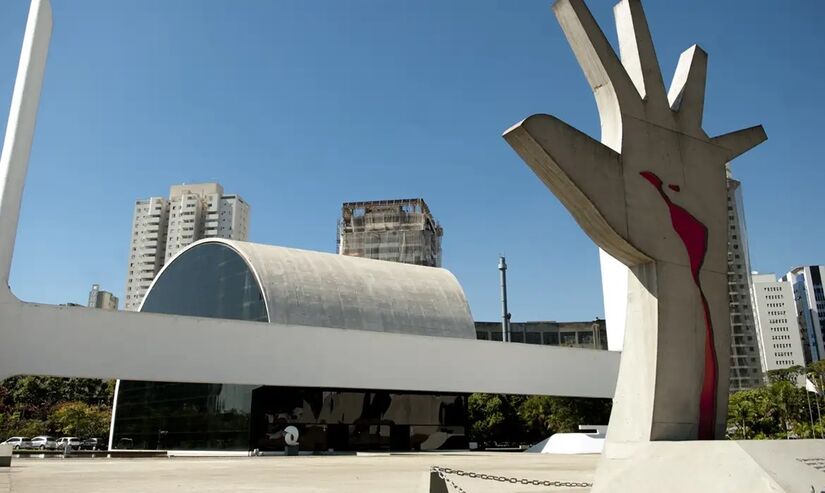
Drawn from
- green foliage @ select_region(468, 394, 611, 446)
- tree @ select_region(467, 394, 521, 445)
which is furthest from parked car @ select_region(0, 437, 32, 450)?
tree @ select_region(467, 394, 521, 445)

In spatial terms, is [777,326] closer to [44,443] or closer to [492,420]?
[492,420]

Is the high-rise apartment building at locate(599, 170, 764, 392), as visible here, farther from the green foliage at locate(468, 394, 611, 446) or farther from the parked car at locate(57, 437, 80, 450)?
the parked car at locate(57, 437, 80, 450)

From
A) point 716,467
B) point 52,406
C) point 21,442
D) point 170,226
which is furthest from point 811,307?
point 716,467

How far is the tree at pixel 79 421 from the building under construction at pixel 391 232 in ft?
98.4

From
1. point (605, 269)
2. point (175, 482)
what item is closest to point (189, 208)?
point (605, 269)

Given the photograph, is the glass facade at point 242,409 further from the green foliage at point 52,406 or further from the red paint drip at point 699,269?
the red paint drip at point 699,269

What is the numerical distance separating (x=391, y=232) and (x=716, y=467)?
6060 cm

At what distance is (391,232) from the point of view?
6712cm

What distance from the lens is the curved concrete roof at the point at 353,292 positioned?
28353 mm

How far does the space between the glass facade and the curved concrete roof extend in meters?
0.77

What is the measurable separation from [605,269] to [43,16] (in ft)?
99.3

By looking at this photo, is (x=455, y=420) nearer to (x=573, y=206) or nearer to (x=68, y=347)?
(x=68, y=347)

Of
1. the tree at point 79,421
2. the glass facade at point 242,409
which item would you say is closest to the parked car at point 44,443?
the tree at point 79,421

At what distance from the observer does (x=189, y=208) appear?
4496 inches
